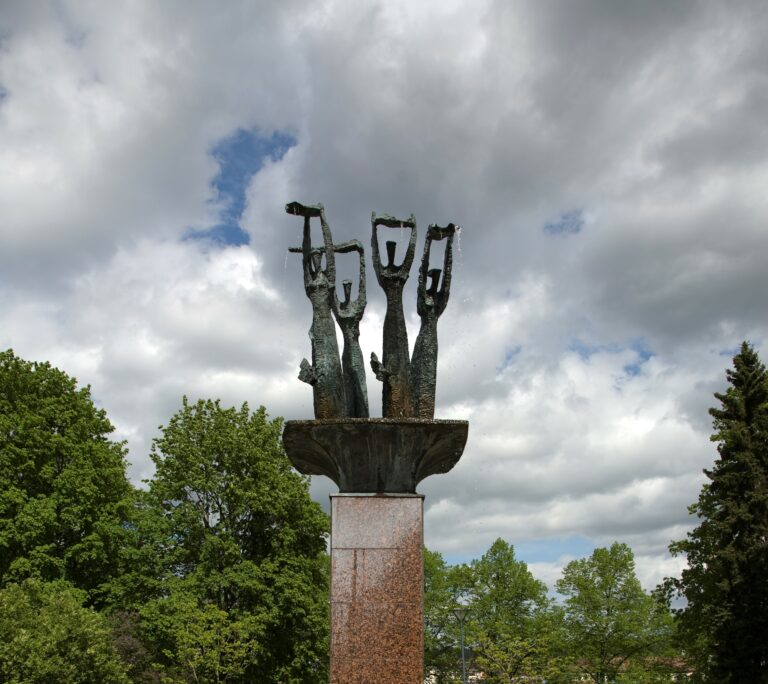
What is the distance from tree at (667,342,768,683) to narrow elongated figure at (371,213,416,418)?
22.5m

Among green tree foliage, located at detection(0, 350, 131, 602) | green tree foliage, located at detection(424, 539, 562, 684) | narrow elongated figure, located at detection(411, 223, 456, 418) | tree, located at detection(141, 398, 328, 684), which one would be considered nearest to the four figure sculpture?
narrow elongated figure, located at detection(411, 223, 456, 418)

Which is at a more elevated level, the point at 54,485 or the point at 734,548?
the point at 54,485

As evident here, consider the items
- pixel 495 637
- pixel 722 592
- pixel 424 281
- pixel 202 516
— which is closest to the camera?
pixel 424 281

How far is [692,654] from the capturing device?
32.1m

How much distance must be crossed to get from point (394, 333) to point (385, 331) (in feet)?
0.40

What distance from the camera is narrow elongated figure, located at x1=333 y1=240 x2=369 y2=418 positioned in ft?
33.3

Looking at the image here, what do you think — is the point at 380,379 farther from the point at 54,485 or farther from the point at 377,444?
the point at 54,485

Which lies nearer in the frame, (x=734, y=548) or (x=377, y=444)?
(x=377, y=444)

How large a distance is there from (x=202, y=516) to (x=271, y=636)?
535 cm

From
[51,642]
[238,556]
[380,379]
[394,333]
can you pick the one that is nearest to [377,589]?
[380,379]

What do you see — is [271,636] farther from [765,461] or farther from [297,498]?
[765,461]

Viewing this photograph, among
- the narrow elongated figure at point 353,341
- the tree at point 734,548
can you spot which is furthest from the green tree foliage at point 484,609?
the narrow elongated figure at point 353,341

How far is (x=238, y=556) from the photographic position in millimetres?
30594

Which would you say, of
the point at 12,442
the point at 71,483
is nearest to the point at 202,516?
the point at 71,483
